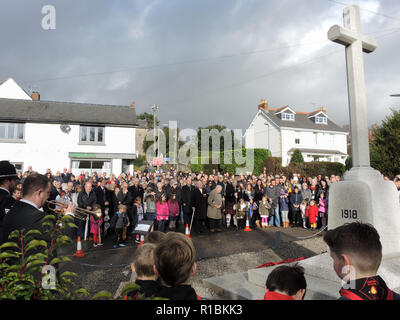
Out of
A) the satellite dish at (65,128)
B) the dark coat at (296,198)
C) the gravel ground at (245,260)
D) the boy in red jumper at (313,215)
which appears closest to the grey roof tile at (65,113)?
the satellite dish at (65,128)

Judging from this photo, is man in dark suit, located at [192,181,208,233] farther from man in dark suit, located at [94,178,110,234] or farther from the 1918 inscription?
the 1918 inscription

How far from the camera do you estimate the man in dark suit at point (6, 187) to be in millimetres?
3010

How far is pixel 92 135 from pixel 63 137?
2.30m

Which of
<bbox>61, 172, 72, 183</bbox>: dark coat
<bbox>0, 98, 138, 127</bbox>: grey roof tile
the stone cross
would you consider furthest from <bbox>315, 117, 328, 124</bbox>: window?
the stone cross

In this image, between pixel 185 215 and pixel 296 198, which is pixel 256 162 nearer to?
pixel 296 198

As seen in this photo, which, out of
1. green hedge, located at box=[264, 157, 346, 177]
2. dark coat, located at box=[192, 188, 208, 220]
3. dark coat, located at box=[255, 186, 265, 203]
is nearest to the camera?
dark coat, located at box=[192, 188, 208, 220]

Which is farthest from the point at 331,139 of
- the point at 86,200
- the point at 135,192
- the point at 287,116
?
the point at 86,200

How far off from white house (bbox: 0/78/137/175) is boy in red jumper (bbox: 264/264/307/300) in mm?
21776

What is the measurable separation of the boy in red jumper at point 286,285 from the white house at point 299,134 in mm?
34363

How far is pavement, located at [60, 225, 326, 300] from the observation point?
5195 mm
